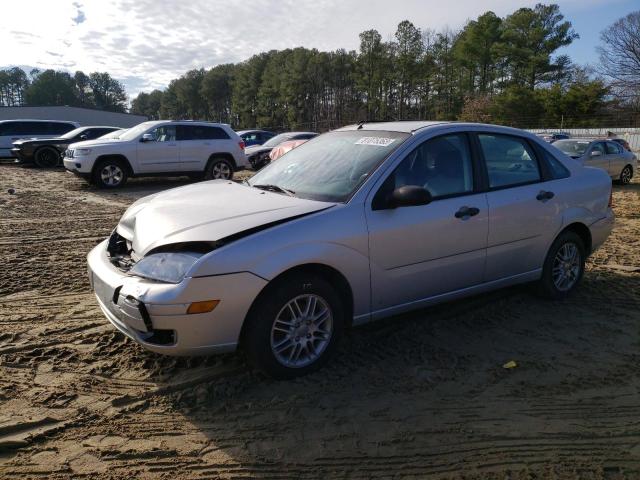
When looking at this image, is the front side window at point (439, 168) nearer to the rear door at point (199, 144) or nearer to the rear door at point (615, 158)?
the rear door at point (199, 144)

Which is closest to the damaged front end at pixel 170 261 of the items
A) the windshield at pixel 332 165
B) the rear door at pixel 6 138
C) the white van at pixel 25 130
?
the windshield at pixel 332 165

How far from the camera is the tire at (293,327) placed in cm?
319

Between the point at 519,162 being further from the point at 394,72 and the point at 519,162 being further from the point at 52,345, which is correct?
the point at 394,72

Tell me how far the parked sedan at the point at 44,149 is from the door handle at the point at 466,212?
1715cm

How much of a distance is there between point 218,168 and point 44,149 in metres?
8.19

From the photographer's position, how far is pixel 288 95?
2862 inches

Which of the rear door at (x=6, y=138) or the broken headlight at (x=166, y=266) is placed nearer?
the broken headlight at (x=166, y=266)

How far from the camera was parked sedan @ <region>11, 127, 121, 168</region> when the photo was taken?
18.5 m

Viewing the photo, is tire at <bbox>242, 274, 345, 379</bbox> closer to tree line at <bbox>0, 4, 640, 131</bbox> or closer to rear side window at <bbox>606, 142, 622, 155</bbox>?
rear side window at <bbox>606, 142, 622, 155</bbox>

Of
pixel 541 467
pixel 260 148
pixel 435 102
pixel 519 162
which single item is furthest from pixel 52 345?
pixel 435 102

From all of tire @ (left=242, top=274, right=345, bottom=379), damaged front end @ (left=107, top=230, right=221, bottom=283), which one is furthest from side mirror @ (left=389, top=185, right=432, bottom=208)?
damaged front end @ (left=107, top=230, right=221, bottom=283)

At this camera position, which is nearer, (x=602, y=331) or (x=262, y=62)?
(x=602, y=331)

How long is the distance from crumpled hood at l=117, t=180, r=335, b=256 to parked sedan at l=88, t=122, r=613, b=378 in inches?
0.6

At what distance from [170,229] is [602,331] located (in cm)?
360
